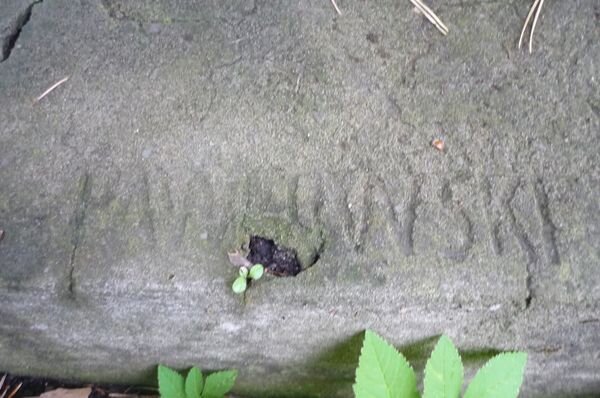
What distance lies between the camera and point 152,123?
1393mm

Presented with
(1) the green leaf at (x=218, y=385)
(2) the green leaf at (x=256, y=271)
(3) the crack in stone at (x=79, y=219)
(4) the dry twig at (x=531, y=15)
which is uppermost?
(4) the dry twig at (x=531, y=15)

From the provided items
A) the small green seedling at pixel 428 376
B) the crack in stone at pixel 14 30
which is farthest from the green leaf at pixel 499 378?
the crack in stone at pixel 14 30

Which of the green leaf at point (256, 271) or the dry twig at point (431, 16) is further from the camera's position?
the dry twig at point (431, 16)

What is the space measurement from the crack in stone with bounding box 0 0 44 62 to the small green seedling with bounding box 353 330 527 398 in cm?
101

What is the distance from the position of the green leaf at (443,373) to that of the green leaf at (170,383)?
54 centimetres

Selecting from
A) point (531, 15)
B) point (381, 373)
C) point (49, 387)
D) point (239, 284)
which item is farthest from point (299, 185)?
point (49, 387)

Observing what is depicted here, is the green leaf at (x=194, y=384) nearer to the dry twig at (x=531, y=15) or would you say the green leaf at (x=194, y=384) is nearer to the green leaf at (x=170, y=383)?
the green leaf at (x=170, y=383)

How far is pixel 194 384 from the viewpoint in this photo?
143 cm

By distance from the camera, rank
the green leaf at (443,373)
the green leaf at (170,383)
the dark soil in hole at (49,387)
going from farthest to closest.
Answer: the dark soil in hole at (49,387)
the green leaf at (170,383)
the green leaf at (443,373)

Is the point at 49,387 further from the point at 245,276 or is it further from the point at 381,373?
the point at 381,373

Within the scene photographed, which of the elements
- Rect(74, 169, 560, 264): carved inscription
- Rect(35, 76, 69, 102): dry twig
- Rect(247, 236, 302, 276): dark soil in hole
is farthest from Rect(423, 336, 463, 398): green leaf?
Rect(35, 76, 69, 102): dry twig

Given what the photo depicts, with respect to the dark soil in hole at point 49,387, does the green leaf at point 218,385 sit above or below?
above

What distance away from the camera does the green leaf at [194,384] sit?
1.42 m

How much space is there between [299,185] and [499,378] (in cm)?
54
